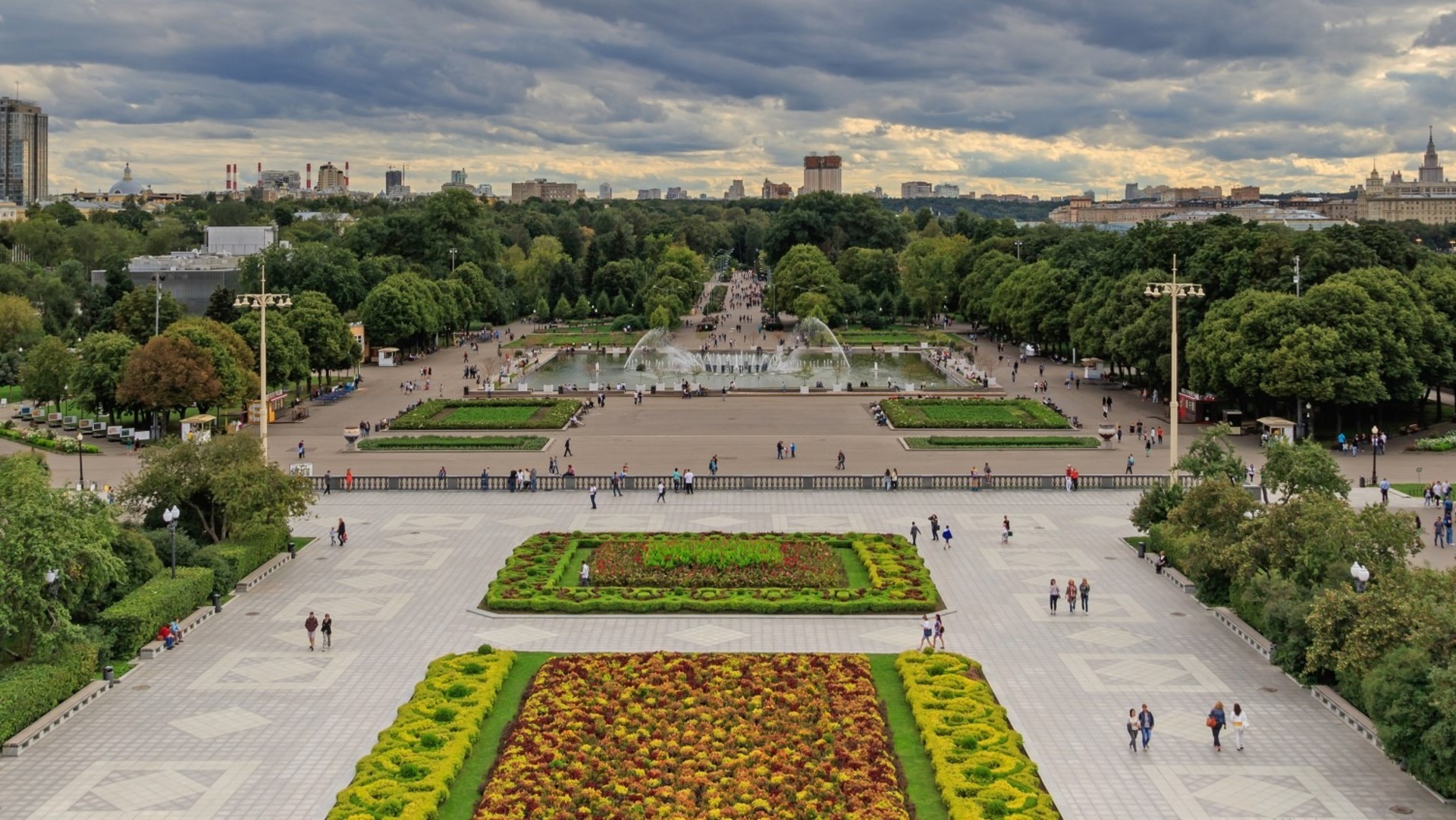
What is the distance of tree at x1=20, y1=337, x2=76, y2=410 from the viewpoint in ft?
223

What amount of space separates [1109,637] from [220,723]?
60.8ft

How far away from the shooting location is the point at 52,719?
2617 centimetres

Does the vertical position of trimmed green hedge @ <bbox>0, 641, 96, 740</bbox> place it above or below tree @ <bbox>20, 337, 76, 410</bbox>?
below

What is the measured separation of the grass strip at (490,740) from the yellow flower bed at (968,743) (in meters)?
7.29

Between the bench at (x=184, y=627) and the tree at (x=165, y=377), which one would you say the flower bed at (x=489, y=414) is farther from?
the bench at (x=184, y=627)

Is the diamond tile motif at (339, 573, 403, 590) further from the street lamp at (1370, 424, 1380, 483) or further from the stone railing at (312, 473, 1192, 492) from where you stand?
the street lamp at (1370, 424, 1380, 483)

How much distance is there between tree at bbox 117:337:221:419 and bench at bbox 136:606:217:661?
29534 millimetres

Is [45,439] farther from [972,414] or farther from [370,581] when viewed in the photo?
[972,414]

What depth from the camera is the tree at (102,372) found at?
63469 millimetres

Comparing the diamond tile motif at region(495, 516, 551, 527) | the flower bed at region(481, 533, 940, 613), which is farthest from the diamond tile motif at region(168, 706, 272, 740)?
the diamond tile motif at region(495, 516, 551, 527)

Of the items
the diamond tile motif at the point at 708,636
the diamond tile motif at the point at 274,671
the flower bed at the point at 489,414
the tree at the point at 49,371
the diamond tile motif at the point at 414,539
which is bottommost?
the diamond tile motif at the point at 274,671

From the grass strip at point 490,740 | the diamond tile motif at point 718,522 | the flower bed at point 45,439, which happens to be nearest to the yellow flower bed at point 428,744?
the grass strip at point 490,740

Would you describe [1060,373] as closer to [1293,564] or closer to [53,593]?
[1293,564]

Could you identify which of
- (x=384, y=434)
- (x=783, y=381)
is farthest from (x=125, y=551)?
(x=783, y=381)
